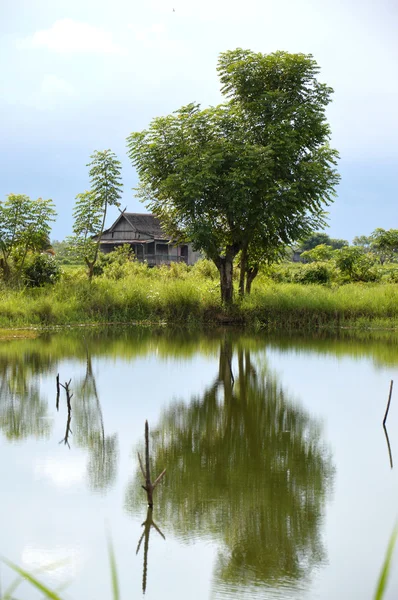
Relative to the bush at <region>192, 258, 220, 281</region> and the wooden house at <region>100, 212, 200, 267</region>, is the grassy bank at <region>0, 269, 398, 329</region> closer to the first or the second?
the bush at <region>192, 258, 220, 281</region>

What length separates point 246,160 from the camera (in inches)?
931

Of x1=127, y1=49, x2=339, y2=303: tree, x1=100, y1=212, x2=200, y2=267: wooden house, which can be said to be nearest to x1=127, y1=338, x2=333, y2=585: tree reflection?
x1=127, y1=49, x2=339, y2=303: tree

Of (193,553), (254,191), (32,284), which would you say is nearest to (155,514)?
(193,553)

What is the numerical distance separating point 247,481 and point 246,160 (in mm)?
17318

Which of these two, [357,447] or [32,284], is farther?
[32,284]

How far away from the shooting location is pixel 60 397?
12102 millimetres

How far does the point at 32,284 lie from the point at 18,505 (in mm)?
19487

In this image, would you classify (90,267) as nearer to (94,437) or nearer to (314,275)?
(314,275)

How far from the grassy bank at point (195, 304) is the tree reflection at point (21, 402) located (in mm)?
8563

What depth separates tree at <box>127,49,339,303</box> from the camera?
23.5 m

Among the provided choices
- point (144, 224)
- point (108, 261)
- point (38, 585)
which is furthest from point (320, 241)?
point (38, 585)

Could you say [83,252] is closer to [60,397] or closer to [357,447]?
[60,397]

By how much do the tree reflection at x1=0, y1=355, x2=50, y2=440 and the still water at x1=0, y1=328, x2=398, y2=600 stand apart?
39mm

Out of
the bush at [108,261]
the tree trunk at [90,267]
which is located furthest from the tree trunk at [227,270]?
the bush at [108,261]
